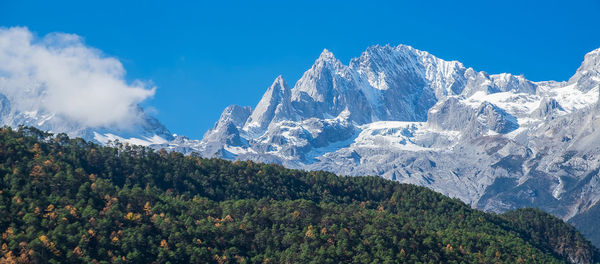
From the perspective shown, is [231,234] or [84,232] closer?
[84,232]

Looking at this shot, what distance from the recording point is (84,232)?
521 ft

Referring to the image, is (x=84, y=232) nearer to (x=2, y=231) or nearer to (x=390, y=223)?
(x=2, y=231)

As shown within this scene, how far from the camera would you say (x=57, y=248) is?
150 metres

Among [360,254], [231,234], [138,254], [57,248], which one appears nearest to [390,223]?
[360,254]

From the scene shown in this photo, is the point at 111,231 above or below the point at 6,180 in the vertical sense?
below

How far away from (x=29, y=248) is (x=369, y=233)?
80981mm

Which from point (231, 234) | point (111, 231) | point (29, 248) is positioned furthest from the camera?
point (231, 234)

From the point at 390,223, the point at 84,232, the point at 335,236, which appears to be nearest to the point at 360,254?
the point at 335,236

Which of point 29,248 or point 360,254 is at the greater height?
point 360,254

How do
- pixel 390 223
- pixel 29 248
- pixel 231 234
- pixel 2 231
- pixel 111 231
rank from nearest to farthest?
pixel 29 248 < pixel 2 231 < pixel 111 231 < pixel 231 234 < pixel 390 223

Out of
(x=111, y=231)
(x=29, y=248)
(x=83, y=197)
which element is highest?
(x=83, y=197)

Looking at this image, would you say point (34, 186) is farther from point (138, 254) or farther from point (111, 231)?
point (138, 254)

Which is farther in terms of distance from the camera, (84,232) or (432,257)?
(432,257)

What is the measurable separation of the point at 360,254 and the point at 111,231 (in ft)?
187
